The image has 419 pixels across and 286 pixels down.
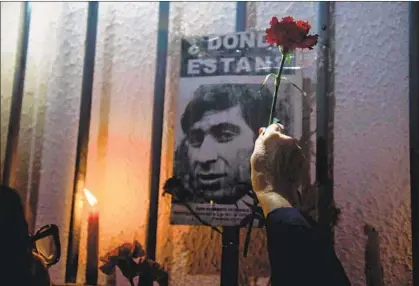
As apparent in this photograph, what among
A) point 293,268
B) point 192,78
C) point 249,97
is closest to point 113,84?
point 192,78

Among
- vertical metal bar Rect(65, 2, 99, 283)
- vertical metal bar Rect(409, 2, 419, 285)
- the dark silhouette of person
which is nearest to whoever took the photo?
the dark silhouette of person

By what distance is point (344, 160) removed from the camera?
0.98 m

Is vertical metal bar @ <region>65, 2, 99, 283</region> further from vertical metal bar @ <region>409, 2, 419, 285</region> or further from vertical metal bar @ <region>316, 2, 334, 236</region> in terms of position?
vertical metal bar @ <region>409, 2, 419, 285</region>

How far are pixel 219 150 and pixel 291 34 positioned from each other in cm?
28

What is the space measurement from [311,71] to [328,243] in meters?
0.40

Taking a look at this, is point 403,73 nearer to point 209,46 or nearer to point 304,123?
point 304,123

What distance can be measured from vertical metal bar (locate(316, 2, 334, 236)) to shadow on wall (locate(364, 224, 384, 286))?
8cm

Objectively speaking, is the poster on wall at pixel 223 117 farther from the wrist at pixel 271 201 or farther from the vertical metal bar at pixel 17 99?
the vertical metal bar at pixel 17 99

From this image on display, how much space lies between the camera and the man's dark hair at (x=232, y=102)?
38.7 inches

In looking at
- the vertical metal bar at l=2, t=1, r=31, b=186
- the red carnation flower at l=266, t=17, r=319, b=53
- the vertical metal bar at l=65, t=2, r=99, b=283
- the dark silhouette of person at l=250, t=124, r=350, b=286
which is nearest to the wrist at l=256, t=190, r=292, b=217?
the dark silhouette of person at l=250, t=124, r=350, b=286

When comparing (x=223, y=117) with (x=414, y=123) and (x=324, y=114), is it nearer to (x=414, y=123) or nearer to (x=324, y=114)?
(x=324, y=114)

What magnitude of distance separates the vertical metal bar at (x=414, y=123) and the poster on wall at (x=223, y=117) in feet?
0.73

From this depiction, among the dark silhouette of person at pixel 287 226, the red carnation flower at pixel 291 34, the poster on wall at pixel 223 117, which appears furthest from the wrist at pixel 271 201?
the red carnation flower at pixel 291 34

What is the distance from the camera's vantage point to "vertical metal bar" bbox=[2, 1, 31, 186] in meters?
1.13
